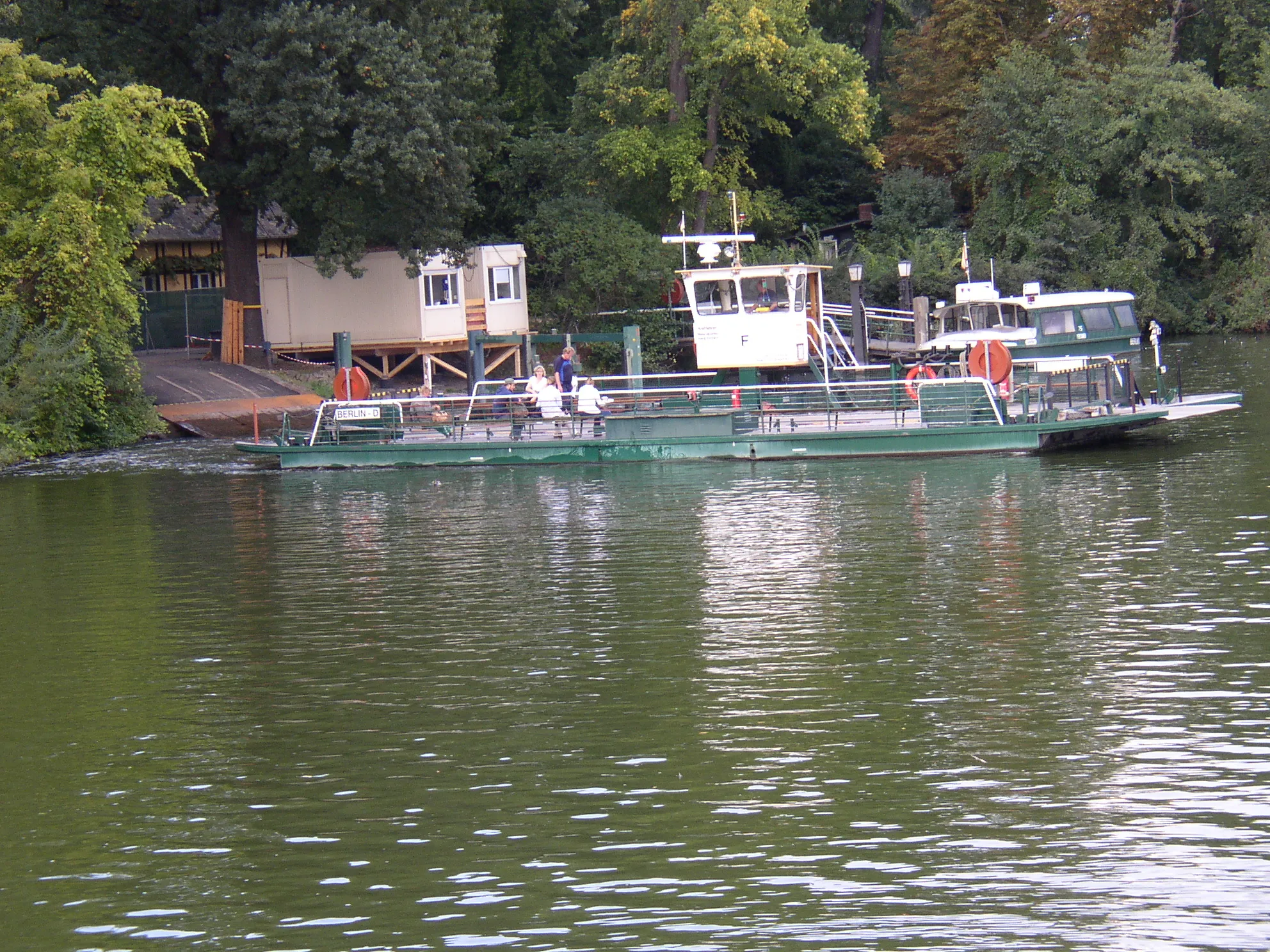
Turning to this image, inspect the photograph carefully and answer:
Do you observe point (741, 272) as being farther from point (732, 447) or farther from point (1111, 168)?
point (1111, 168)

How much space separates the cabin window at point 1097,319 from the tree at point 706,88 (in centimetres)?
1353

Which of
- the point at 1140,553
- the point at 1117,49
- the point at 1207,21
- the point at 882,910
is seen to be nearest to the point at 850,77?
the point at 1117,49

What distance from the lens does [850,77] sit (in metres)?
44.9

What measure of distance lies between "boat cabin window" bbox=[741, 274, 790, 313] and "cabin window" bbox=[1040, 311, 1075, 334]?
657cm

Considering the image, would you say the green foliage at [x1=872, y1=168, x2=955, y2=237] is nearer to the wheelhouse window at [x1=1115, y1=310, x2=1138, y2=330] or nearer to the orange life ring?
the wheelhouse window at [x1=1115, y1=310, x2=1138, y2=330]

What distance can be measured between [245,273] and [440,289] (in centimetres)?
574

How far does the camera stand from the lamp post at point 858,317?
1346 inches

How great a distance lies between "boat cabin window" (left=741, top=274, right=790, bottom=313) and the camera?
100 ft

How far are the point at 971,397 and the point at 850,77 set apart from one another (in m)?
21.2

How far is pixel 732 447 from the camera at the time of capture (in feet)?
90.6

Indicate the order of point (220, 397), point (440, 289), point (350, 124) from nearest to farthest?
1. point (220, 397)
2. point (350, 124)
3. point (440, 289)

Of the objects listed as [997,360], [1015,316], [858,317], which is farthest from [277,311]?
[997,360]

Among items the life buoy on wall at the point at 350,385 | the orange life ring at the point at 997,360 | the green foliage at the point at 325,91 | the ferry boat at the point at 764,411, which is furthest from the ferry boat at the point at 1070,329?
the green foliage at the point at 325,91

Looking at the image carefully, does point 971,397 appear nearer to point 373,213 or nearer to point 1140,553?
point 1140,553
